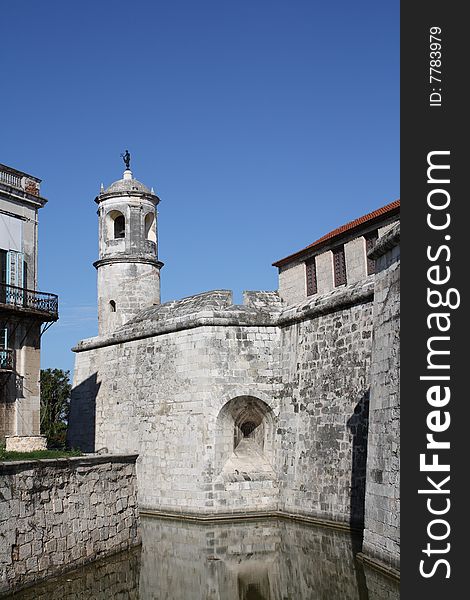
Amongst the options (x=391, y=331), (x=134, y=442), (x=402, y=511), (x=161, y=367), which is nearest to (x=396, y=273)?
(x=391, y=331)

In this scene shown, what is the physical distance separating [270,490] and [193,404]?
271 cm

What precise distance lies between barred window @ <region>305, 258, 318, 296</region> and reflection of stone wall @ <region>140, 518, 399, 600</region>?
6.42m

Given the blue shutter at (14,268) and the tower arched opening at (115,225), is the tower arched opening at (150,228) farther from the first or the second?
the blue shutter at (14,268)

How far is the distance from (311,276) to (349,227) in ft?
7.01

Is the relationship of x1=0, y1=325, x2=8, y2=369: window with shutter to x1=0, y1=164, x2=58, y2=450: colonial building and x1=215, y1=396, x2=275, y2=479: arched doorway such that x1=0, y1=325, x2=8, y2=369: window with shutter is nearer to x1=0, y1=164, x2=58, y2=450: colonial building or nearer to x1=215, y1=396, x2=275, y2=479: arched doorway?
x1=0, y1=164, x2=58, y2=450: colonial building

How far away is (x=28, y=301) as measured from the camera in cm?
1809

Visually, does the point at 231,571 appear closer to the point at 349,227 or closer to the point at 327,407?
the point at 327,407

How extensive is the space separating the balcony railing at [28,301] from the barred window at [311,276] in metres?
6.71

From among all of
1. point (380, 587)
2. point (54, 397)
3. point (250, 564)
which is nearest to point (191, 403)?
point (250, 564)

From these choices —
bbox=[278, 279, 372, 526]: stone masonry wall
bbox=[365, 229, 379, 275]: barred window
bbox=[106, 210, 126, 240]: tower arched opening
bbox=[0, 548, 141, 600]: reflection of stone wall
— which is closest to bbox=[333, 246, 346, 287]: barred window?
bbox=[365, 229, 379, 275]: barred window

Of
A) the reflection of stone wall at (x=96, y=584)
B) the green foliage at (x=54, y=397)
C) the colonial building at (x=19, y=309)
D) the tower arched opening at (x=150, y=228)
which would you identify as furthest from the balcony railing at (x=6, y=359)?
the green foliage at (x=54, y=397)

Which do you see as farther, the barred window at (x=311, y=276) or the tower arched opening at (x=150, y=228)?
the tower arched opening at (x=150, y=228)

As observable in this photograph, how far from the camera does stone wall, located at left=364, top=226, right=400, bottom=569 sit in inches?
434

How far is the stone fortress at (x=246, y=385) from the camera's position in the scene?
16297mm
